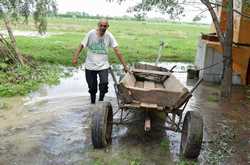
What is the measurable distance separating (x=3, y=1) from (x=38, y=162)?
8746 mm

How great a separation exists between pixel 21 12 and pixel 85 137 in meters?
8.44

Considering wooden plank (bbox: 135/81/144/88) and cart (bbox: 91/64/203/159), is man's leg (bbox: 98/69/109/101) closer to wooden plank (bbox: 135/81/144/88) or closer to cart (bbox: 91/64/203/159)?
wooden plank (bbox: 135/81/144/88)

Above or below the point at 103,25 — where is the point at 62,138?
below

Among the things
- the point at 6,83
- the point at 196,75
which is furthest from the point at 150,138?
the point at 196,75

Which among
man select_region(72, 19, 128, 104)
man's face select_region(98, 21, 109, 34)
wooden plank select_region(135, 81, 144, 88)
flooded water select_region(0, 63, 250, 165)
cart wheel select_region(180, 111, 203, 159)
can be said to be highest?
man's face select_region(98, 21, 109, 34)

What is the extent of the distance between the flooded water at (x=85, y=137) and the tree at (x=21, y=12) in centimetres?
383

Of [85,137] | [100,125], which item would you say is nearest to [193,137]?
[100,125]

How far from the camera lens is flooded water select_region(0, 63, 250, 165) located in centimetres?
600

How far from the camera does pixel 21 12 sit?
14.2 metres

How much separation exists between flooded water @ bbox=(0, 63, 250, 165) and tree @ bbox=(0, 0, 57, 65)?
12.6 ft

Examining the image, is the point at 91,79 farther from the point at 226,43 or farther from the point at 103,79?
the point at 226,43

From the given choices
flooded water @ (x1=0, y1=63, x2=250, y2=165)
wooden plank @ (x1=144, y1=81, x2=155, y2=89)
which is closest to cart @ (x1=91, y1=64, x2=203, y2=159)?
flooded water @ (x1=0, y1=63, x2=250, y2=165)

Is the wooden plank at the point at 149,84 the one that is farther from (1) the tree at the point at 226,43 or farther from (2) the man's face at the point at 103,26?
(1) the tree at the point at 226,43

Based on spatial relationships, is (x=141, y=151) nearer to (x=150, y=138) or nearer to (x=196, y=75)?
(x=150, y=138)
